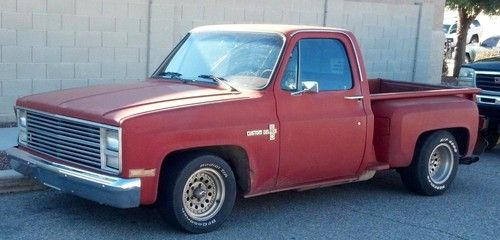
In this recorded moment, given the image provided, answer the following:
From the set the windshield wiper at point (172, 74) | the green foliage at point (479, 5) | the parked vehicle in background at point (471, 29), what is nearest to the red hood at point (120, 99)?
the windshield wiper at point (172, 74)

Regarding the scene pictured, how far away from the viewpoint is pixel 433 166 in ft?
A: 28.9

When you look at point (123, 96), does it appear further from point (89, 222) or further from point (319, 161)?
point (319, 161)

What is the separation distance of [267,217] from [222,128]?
4.09 ft

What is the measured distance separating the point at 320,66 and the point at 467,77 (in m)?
5.55

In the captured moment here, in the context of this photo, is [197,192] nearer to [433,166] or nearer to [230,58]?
[230,58]

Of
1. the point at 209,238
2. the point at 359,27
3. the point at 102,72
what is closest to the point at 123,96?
the point at 209,238

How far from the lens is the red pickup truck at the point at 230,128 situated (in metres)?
6.25

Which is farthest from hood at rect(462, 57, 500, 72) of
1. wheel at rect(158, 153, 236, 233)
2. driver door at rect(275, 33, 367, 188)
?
wheel at rect(158, 153, 236, 233)

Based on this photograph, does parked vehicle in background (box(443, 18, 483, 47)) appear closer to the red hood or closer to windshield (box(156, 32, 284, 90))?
windshield (box(156, 32, 284, 90))

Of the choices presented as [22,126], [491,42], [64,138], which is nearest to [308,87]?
[64,138]

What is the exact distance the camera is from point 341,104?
763 cm

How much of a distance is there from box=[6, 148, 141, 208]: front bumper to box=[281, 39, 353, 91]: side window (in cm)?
185

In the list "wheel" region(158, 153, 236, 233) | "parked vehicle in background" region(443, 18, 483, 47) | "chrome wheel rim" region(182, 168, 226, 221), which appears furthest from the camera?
"parked vehicle in background" region(443, 18, 483, 47)

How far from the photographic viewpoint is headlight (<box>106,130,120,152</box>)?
6117 mm
